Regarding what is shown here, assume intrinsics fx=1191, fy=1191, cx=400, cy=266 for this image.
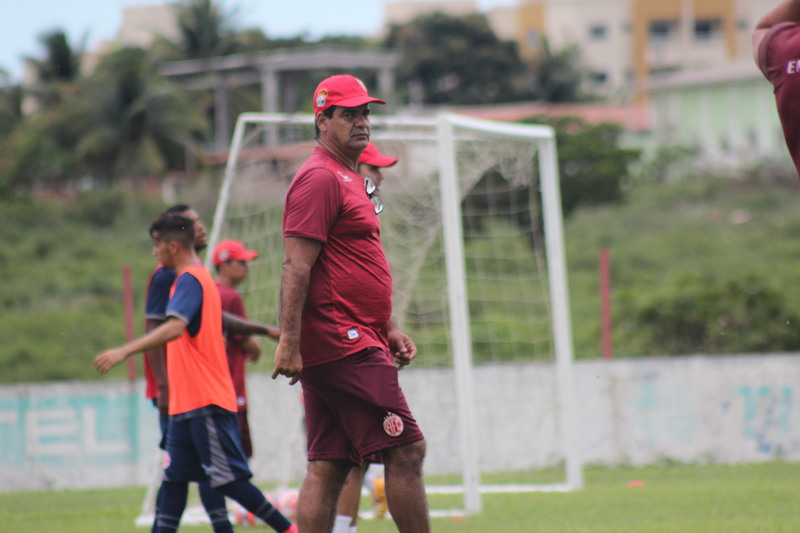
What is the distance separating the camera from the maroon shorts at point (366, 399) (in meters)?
4.72

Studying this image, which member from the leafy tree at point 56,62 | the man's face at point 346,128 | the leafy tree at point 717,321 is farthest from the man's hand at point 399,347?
the leafy tree at point 56,62

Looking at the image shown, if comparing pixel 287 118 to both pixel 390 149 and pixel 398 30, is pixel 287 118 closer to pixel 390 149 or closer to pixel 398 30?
pixel 390 149

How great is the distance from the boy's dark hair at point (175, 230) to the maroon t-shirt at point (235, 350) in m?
1.20

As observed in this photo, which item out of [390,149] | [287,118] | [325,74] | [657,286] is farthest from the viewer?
[325,74]

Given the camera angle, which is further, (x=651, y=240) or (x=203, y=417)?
(x=651, y=240)

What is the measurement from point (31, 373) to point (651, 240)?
1669 cm

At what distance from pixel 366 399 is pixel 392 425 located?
0.15m

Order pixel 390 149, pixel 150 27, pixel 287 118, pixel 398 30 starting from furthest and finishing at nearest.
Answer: pixel 150 27 → pixel 398 30 → pixel 390 149 → pixel 287 118

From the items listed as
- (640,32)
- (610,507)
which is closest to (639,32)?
(640,32)

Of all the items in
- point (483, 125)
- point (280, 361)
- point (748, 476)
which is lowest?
point (748, 476)

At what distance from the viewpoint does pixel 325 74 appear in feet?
158

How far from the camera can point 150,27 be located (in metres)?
72.6

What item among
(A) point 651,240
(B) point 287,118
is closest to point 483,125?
(B) point 287,118

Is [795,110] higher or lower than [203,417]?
higher
